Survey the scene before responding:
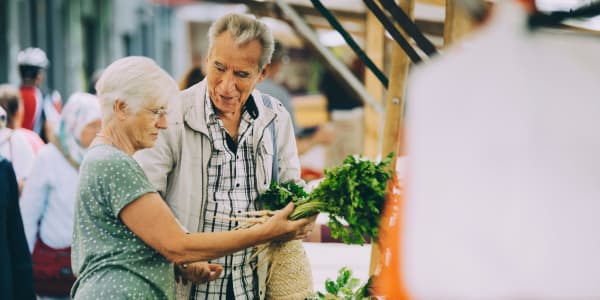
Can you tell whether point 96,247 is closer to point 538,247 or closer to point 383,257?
point 383,257

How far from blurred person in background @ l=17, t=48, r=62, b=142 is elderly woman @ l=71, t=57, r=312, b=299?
4.71m

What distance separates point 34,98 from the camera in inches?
277

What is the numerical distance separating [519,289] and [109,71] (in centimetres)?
153

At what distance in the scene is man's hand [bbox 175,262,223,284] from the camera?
2.73 meters

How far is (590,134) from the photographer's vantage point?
4.64ft

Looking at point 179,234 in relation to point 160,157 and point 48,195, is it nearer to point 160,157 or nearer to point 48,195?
point 160,157

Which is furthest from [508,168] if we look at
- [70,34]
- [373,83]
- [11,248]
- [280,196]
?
[70,34]

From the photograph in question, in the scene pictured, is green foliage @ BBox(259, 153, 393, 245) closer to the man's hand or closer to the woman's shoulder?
the man's hand

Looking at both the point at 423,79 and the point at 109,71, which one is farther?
the point at 109,71

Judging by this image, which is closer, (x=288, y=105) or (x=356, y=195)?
(x=356, y=195)

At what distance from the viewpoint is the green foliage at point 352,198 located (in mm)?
2535

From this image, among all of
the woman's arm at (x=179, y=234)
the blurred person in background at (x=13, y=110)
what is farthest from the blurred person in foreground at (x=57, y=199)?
the woman's arm at (x=179, y=234)

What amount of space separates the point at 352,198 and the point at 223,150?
56cm

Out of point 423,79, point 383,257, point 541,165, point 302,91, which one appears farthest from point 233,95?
point 302,91
